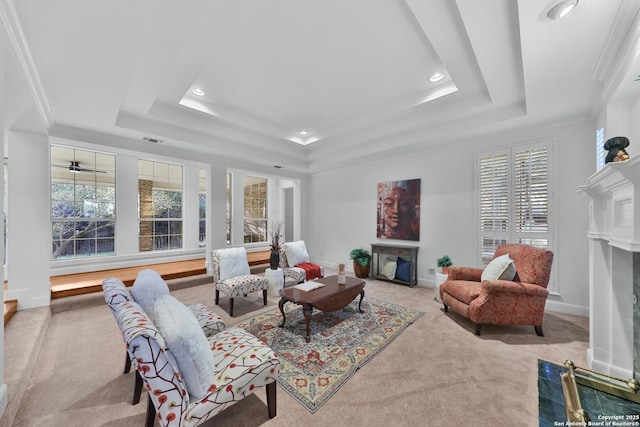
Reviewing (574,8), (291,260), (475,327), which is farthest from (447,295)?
(574,8)

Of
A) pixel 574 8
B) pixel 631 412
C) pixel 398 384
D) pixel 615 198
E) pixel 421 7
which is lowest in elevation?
pixel 398 384

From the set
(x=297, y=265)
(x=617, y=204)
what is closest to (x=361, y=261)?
(x=297, y=265)

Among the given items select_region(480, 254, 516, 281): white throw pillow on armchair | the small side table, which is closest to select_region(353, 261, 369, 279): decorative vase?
the small side table

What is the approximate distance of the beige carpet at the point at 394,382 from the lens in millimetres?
1659

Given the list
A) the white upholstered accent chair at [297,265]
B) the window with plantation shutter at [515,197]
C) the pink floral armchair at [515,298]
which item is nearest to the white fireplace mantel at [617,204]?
the pink floral armchair at [515,298]

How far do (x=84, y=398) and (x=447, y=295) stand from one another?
142 inches

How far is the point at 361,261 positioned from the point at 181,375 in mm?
4184

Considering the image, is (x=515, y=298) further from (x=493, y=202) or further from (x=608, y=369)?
(x=493, y=202)

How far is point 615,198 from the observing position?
189 cm

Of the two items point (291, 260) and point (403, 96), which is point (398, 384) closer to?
point (291, 260)

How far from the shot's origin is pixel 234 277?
3635 millimetres

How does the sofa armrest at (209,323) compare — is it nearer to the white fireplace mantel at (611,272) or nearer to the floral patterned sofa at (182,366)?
the floral patterned sofa at (182,366)

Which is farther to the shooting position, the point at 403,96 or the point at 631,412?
the point at 403,96

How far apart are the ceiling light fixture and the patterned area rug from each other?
2843 millimetres
